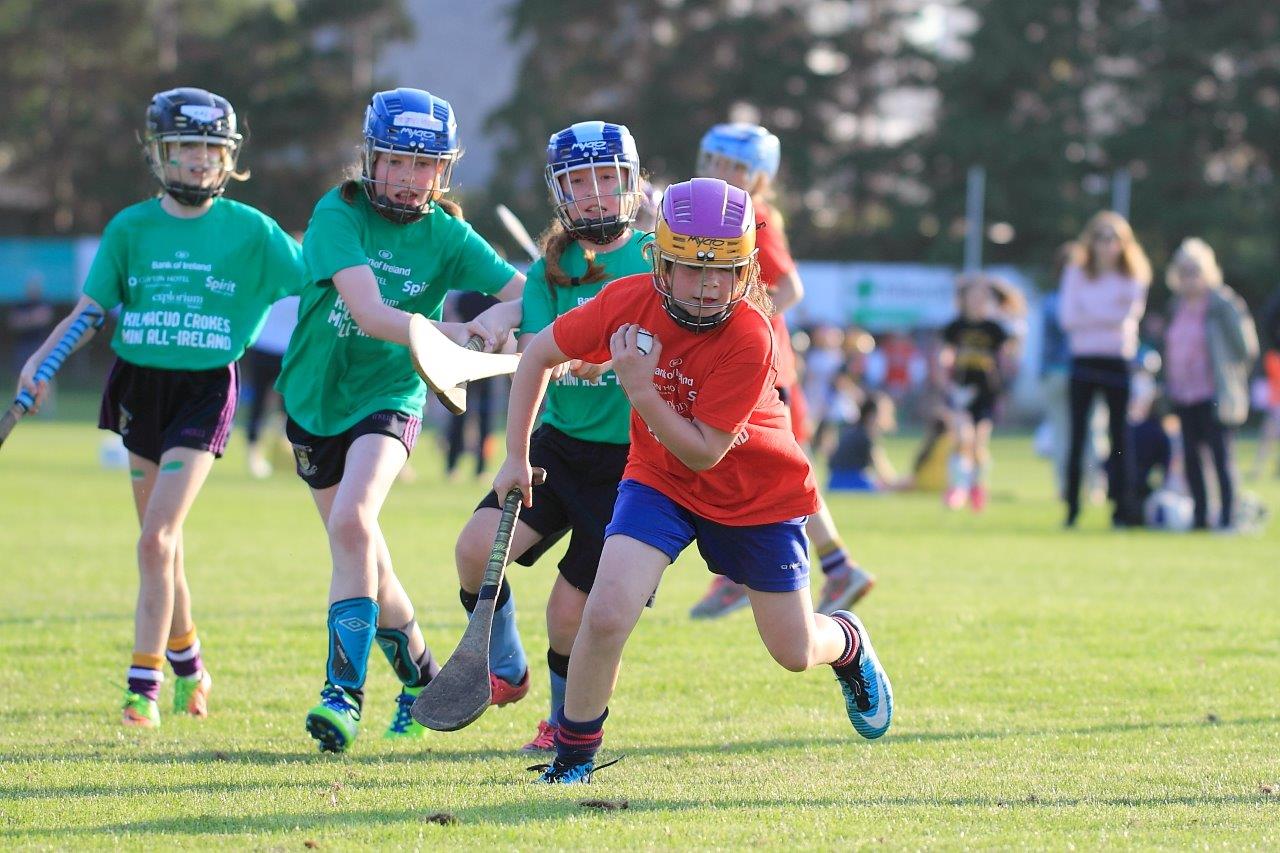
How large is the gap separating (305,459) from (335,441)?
0.17 metres

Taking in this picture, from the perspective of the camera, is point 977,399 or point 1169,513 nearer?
point 1169,513

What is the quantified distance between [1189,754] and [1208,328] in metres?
8.84

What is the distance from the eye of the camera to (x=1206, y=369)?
13.7 meters

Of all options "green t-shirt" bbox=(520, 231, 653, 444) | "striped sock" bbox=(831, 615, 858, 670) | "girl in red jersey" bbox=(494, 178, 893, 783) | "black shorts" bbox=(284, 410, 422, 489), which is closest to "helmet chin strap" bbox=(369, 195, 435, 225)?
"green t-shirt" bbox=(520, 231, 653, 444)

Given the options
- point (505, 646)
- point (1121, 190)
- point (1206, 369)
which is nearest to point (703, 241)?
point (505, 646)

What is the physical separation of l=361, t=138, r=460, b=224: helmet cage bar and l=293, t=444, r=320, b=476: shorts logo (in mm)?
834

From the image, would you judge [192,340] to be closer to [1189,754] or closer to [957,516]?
[1189,754]

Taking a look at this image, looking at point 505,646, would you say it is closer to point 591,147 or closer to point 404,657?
point 404,657

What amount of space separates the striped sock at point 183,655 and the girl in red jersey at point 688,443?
6.08ft

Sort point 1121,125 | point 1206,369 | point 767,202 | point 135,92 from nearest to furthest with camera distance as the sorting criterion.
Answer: point 767,202 → point 1206,369 → point 1121,125 → point 135,92

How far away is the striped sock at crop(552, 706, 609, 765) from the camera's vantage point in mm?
4945

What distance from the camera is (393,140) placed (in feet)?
18.2

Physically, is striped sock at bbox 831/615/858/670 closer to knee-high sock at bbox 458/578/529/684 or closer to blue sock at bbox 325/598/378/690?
knee-high sock at bbox 458/578/529/684

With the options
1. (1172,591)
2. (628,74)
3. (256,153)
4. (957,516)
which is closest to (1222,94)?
(628,74)
